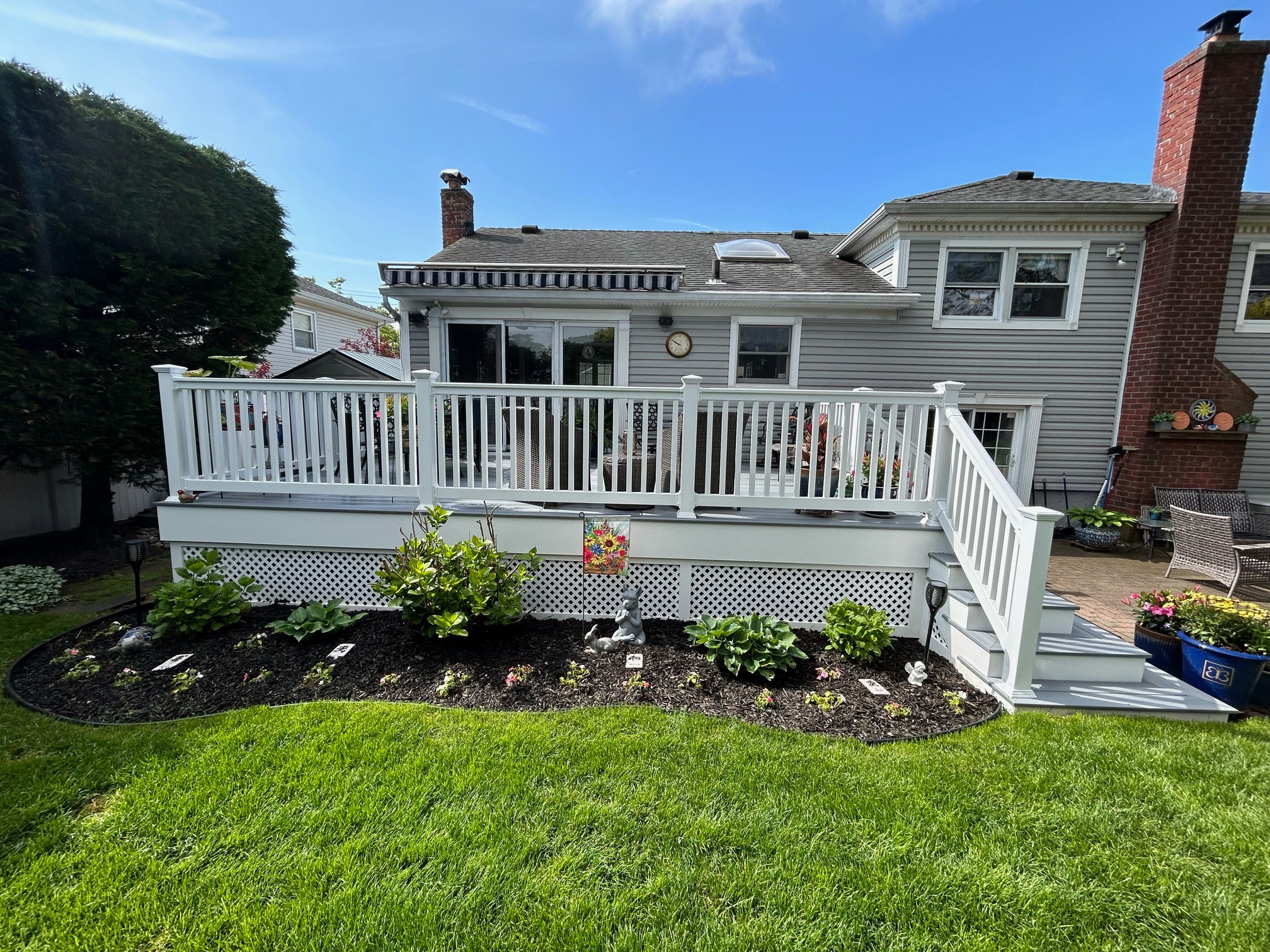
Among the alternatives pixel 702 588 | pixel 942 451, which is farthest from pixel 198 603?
pixel 942 451

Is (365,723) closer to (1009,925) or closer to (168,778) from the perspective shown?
(168,778)

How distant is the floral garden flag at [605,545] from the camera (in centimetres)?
390

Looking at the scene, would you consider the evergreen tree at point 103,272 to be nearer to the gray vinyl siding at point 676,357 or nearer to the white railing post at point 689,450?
the gray vinyl siding at point 676,357

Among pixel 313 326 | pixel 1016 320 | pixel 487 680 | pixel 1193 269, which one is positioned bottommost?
pixel 487 680

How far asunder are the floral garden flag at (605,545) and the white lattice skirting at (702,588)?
1.24 feet

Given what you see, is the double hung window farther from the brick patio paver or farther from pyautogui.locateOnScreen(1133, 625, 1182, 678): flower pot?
pyautogui.locateOnScreen(1133, 625, 1182, 678): flower pot

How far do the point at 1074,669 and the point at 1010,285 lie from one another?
22.0ft

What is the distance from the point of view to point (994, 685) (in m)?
3.27

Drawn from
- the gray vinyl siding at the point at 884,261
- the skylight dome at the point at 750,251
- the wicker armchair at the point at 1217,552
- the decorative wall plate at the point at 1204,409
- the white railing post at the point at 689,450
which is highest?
the skylight dome at the point at 750,251

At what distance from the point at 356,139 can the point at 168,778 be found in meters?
11.4

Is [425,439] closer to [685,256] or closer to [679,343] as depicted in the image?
[679,343]

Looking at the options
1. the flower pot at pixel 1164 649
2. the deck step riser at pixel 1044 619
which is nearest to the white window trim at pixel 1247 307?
the flower pot at pixel 1164 649

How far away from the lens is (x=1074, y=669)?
3.29 meters

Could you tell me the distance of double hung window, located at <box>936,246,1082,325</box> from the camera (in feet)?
25.1
